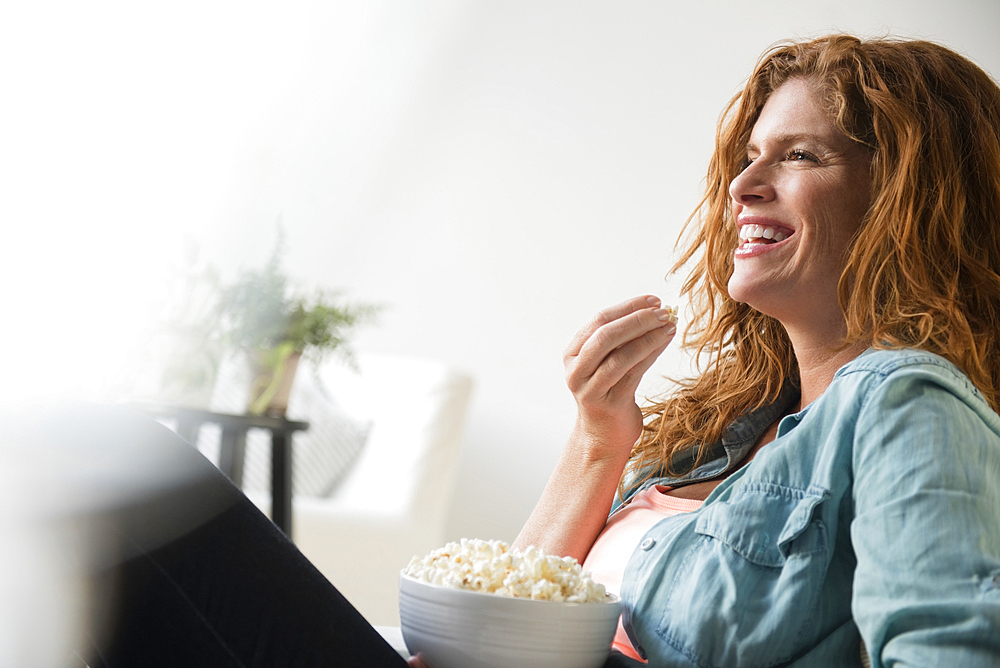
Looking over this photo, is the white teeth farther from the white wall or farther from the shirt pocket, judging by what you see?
the white wall

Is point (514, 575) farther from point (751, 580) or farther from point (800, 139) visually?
point (800, 139)

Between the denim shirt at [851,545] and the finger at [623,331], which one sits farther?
the finger at [623,331]

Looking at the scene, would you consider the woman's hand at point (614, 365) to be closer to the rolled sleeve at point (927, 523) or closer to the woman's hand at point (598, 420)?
the woman's hand at point (598, 420)

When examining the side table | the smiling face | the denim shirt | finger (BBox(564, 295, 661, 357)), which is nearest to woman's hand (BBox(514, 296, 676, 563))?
finger (BBox(564, 295, 661, 357))

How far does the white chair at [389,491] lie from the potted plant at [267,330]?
0.21 m

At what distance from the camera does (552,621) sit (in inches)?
27.5

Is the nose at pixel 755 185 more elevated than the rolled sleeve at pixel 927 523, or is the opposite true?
the nose at pixel 755 185

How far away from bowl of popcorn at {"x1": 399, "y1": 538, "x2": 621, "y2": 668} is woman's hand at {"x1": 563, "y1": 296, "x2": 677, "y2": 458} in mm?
363

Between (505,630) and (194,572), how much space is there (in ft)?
0.87

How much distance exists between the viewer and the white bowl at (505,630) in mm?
698

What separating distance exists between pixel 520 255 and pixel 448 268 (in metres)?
0.30

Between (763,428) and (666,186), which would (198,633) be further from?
(666,186)

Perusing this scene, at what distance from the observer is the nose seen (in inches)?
41.1

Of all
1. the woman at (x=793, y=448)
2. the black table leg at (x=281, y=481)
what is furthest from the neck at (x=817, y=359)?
the black table leg at (x=281, y=481)
